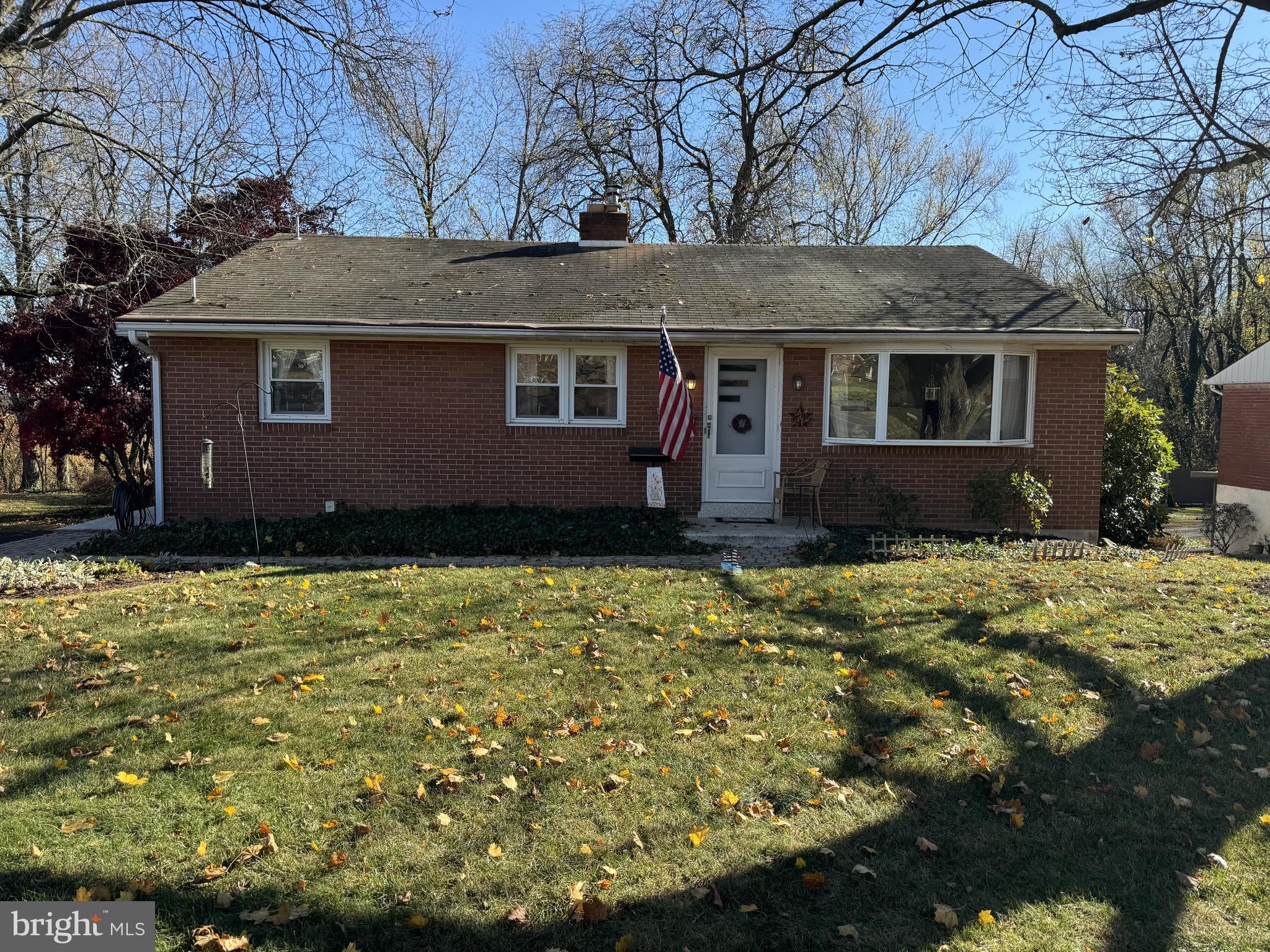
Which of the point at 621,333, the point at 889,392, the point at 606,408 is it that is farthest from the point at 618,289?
the point at 889,392

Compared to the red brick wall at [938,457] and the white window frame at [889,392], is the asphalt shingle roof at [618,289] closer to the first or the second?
the white window frame at [889,392]

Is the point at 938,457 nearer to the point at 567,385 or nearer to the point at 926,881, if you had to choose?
the point at 567,385

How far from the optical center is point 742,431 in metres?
12.2

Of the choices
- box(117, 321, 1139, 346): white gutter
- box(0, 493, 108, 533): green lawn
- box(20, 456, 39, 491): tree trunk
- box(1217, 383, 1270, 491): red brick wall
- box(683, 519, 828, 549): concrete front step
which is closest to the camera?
box(683, 519, 828, 549): concrete front step

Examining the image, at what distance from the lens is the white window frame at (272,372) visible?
1173cm

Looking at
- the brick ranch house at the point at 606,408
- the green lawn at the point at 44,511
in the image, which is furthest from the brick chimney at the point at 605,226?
the green lawn at the point at 44,511

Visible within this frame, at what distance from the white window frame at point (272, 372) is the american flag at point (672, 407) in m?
5.12

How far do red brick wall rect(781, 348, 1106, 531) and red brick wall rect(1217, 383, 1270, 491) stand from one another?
12.2 m

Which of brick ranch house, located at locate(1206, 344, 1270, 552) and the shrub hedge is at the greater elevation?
brick ranch house, located at locate(1206, 344, 1270, 552)

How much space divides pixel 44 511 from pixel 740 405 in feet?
50.1

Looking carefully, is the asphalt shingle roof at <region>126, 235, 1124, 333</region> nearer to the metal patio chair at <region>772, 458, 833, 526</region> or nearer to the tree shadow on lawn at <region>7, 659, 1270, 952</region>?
the metal patio chair at <region>772, 458, 833, 526</region>

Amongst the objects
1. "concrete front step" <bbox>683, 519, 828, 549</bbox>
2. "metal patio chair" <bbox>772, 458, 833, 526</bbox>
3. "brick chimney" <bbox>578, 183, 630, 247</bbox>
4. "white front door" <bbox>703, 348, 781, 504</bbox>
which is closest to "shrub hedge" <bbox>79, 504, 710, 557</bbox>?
"concrete front step" <bbox>683, 519, 828, 549</bbox>

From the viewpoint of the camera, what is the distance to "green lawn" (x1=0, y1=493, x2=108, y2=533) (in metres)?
14.6

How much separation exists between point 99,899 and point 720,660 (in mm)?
3890
